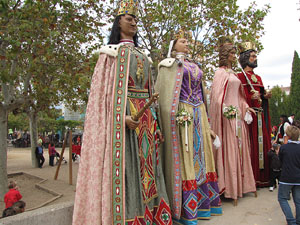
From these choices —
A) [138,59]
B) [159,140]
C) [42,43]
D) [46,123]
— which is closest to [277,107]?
[46,123]

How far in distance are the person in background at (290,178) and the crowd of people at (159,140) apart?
0.09 feet

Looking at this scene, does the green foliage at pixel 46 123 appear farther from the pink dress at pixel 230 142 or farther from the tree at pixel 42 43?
the pink dress at pixel 230 142

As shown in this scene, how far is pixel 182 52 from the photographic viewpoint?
12.8 feet

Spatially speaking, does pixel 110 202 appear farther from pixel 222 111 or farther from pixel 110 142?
pixel 222 111

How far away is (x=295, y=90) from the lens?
1499 inches

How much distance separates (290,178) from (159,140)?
181 cm

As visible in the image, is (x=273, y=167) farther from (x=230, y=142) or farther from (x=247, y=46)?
(x=247, y=46)

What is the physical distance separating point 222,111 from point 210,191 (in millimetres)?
1399

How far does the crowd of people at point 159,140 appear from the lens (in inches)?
107

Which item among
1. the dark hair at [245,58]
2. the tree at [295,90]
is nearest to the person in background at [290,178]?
the dark hair at [245,58]

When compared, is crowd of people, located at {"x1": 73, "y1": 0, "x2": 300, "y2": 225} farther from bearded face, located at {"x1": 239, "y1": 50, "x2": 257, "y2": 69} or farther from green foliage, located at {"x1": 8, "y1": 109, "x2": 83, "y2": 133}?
green foliage, located at {"x1": 8, "y1": 109, "x2": 83, "y2": 133}

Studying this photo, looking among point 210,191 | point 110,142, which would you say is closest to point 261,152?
point 210,191

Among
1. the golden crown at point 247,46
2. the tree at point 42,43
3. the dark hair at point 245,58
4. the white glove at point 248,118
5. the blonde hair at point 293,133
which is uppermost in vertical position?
the tree at point 42,43

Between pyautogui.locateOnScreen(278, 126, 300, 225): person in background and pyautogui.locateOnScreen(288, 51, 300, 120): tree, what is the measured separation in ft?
122
